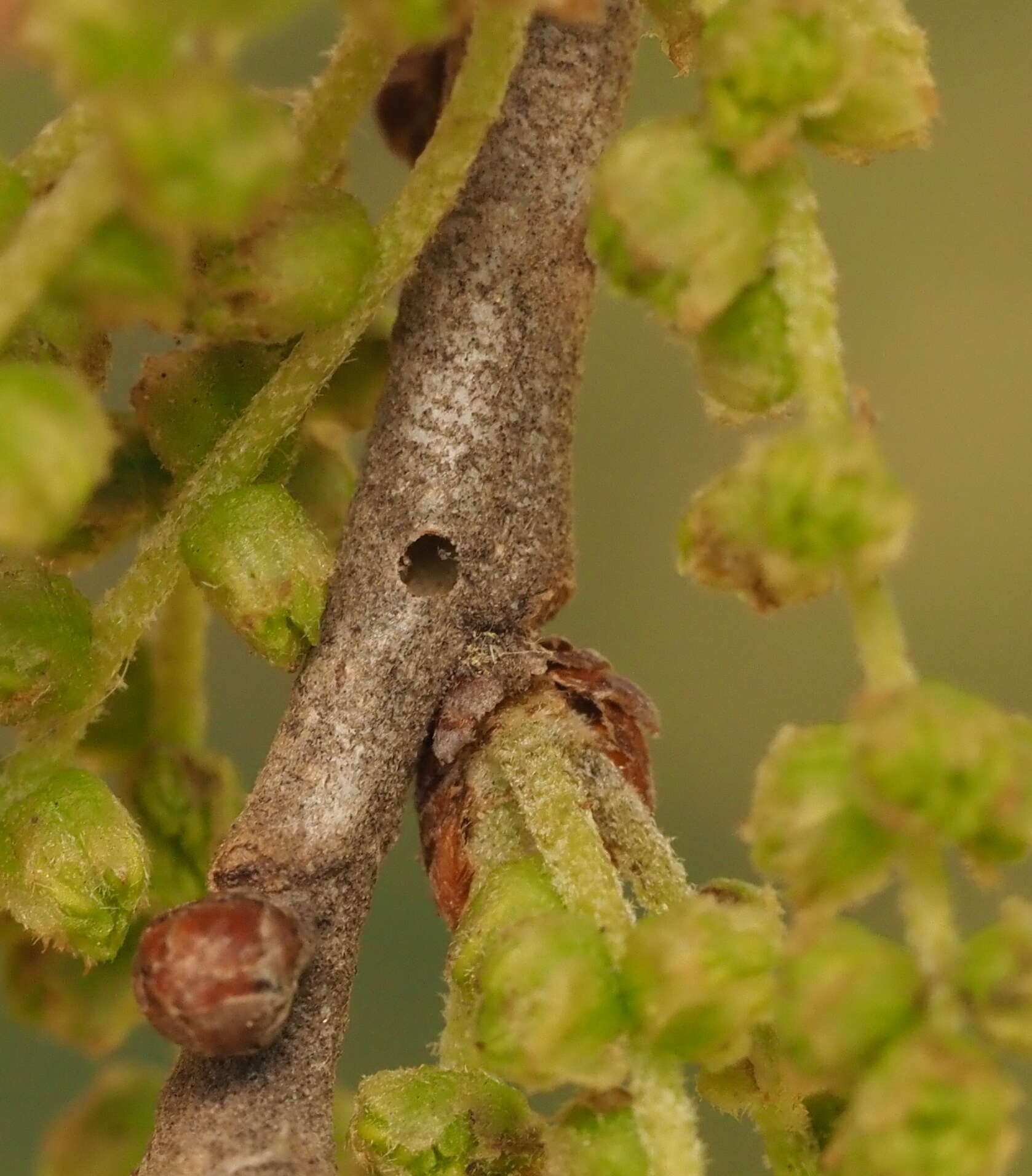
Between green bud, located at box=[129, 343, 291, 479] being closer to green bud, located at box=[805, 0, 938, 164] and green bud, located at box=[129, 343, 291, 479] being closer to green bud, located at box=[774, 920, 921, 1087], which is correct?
green bud, located at box=[805, 0, 938, 164]

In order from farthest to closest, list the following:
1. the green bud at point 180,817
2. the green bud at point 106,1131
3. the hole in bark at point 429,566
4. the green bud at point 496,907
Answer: the green bud at point 106,1131 → the green bud at point 180,817 → the hole in bark at point 429,566 → the green bud at point 496,907

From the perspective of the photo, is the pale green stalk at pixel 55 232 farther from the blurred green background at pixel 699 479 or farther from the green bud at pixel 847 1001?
the blurred green background at pixel 699 479

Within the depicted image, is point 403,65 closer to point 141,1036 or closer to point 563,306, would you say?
point 563,306

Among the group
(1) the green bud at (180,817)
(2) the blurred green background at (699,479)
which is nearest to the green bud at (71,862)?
(1) the green bud at (180,817)

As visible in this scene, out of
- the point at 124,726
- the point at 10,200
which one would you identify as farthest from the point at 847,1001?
the point at 124,726

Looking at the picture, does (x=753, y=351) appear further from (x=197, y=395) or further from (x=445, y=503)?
(x=197, y=395)
